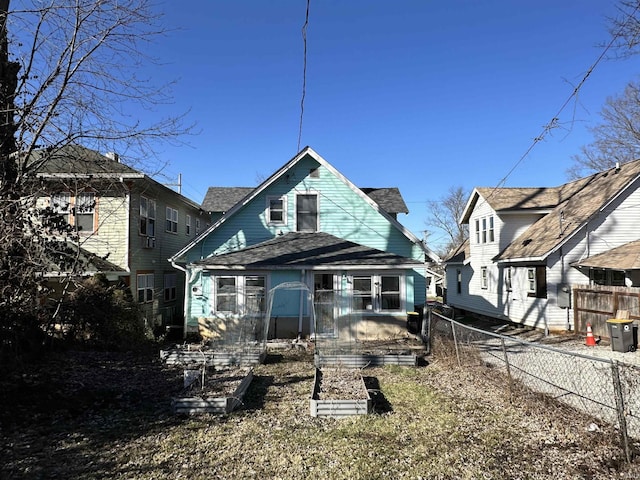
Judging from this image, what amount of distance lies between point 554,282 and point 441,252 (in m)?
55.2

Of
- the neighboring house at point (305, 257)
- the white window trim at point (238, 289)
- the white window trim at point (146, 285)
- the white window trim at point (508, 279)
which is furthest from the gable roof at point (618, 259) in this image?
the white window trim at point (146, 285)

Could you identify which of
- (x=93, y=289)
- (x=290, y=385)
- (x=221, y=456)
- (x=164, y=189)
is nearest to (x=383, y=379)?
(x=290, y=385)

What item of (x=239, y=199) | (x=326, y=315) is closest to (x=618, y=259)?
(x=326, y=315)

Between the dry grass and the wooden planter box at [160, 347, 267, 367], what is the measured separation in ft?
6.17

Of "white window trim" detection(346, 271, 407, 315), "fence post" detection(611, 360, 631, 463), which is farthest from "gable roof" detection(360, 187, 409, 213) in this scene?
"fence post" detection(611, 360, 631, 463)

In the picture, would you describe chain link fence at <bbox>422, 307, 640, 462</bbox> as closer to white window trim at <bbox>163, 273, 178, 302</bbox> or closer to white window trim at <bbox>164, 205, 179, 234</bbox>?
white window trim at <bbox>163, 273, 178, 302</bbox>

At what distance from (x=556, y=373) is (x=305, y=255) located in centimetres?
824

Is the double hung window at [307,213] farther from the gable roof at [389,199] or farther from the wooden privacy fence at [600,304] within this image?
the wooden privacy fence at [600,304]

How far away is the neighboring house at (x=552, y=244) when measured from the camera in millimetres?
15570

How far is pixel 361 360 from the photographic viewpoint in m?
10.2

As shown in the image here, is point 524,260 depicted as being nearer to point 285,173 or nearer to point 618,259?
point 618,259

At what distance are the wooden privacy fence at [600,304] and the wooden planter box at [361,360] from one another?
26.5ft

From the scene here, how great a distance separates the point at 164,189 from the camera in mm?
17484

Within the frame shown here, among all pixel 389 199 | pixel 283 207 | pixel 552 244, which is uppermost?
pixel 389 199
